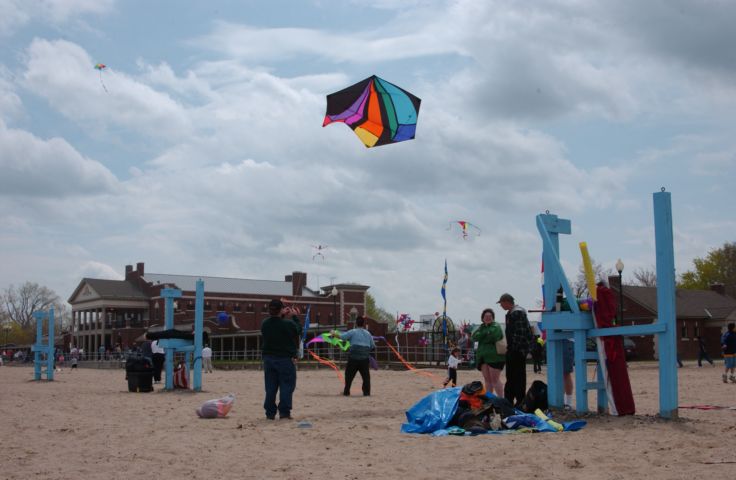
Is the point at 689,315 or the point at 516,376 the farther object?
the point at 689,315

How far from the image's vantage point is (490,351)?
1149 cm

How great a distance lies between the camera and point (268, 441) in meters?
8.51

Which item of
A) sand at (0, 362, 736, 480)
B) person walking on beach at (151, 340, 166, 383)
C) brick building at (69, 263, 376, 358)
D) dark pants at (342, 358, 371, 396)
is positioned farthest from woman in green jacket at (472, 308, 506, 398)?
brick building at (69, 263, 376, 358)

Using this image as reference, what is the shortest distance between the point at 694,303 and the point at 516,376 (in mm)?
52569

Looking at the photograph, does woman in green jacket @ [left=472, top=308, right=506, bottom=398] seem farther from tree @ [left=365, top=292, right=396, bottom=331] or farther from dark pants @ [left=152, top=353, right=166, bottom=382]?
tree @ [left=365, top=292, right=396, bottom=331]

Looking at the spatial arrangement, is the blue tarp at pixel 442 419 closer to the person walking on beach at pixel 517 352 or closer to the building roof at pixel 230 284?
the person walking on beach at pixel 517 352

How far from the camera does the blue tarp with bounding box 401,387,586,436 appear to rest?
881cm

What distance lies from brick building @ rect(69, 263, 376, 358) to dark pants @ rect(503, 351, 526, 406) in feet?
221

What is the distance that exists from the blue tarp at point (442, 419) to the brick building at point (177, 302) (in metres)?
69.1

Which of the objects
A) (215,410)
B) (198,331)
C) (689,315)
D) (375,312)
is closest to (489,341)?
(215,410)

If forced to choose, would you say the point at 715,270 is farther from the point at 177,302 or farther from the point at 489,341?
the point at 489,341

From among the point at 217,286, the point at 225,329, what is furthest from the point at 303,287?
the point at 225,329

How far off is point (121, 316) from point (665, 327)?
80.7m

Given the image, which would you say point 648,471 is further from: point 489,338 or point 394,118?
point 394,118
